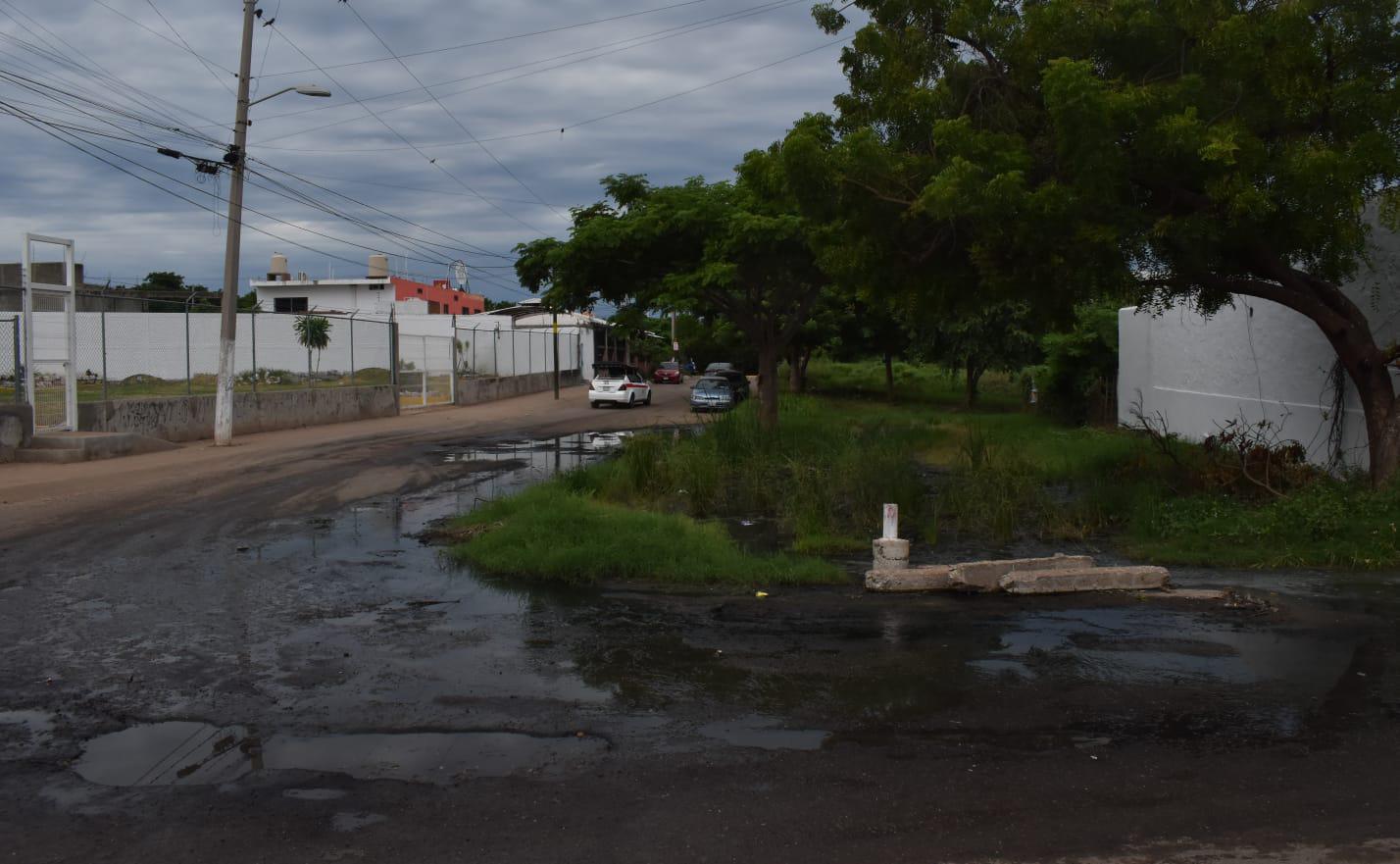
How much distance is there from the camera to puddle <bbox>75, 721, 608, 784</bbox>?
5.27 metres

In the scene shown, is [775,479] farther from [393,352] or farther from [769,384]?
[393,352]

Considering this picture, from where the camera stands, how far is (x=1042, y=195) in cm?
1108

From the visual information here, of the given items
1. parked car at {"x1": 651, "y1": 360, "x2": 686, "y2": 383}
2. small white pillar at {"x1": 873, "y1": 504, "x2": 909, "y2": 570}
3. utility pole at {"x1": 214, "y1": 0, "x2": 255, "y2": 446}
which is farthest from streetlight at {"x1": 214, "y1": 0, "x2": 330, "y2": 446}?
parked car at {"x1": 651, "y1": 360, "x2": 686, "y2": 383}

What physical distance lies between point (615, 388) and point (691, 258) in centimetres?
1962

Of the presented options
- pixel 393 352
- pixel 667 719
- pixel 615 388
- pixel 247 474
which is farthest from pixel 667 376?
pixel 667 719

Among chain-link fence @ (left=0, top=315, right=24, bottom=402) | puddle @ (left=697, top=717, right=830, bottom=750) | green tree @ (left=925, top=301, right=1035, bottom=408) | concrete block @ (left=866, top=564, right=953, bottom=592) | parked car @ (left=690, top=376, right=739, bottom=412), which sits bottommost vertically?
puddle @ (left=697, top=717, right=830, bottom=750)

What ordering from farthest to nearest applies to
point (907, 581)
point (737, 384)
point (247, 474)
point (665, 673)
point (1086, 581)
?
point (737, 384)
point (247, 474)
point (907, 581)
point (1086, 581)
point (665, 673)

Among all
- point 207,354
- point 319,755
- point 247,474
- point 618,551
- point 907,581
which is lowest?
point 319,755

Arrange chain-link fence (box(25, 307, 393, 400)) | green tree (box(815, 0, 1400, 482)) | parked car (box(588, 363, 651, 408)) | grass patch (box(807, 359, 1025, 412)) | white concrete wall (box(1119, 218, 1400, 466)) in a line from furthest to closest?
parked car (box(588, 363, 651, 408))
grass patch (box(807, 359, 1025, 412))
chain-link fence (box(25, 307, 393, 400))
white concrete wall (box(1119, 218, 1400, 466))
green tree (box(815, 0, 1400, 482))

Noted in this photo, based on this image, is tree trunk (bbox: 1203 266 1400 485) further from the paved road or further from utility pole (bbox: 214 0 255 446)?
utility pole (bbox: 214 0 255 446)

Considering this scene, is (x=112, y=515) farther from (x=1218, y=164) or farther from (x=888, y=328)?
(x=888, y=328)

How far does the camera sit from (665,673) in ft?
22.9

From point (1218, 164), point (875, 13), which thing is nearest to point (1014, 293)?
point (1218, 164)

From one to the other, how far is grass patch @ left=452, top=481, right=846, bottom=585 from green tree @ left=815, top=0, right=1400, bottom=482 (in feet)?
13.1
